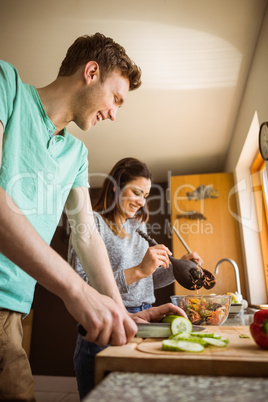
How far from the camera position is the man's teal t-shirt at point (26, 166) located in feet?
2.48

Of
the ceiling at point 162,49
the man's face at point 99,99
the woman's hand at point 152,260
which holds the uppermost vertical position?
the ceiling at point 162,49

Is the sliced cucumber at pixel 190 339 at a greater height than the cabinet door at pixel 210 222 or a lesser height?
lesser

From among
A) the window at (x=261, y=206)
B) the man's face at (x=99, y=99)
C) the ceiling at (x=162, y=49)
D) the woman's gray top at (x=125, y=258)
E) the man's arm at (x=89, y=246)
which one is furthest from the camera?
the window at (x=261, y=206)

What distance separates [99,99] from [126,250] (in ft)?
2.12

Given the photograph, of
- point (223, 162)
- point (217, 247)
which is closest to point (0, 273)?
point (217, 247)

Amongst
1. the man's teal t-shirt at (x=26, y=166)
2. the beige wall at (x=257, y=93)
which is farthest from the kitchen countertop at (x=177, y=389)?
the beige wall at (x=257, y=93)

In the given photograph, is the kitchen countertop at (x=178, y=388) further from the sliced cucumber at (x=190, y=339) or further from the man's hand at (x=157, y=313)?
the man's hand at (x=157, y=313)

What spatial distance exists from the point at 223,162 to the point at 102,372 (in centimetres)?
328

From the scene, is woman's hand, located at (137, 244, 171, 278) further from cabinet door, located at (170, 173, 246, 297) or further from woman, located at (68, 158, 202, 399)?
cabinet door, located at (170, 173, 246, 297)

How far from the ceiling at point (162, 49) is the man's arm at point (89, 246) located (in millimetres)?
1121

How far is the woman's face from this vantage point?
1582 millimetres

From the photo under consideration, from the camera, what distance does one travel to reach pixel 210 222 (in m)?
3.08

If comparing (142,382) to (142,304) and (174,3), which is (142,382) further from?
(174,3)

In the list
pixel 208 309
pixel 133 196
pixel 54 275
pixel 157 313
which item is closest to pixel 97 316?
pixel 54 275
